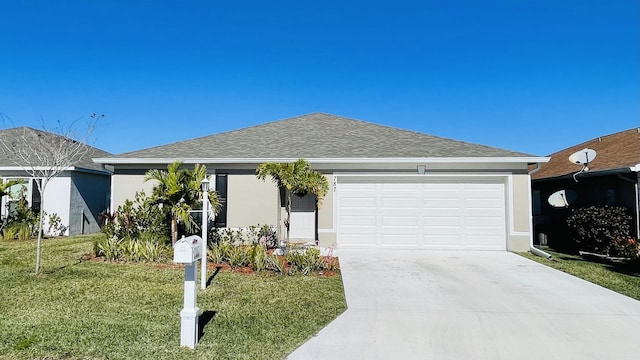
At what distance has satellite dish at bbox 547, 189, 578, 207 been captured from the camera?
11.4m

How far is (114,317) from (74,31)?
1189 centimetres

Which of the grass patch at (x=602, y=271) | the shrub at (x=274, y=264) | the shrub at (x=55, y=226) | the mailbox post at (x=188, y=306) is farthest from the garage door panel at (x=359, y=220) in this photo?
the shrub at (x=55, y=226)

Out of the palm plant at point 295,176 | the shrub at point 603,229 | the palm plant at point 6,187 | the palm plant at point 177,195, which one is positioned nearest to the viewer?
the palm plant at point 177,195

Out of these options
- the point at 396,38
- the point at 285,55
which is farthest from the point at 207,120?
the point at 396,38

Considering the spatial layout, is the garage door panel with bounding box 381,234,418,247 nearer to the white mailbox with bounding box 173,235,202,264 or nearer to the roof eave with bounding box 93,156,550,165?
the roof eave with bounding box 93,156,550,165

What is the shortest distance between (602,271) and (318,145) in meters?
8.10

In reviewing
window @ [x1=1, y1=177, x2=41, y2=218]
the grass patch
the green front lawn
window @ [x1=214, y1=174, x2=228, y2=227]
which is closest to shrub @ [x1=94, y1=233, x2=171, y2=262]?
the green front lawn

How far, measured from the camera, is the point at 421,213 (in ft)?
36.1

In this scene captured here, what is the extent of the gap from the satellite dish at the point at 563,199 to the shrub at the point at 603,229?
96 centimetres

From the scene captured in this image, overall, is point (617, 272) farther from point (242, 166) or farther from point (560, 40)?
point (242, 166)

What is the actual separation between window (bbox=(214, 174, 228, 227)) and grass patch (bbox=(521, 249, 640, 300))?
8659mm

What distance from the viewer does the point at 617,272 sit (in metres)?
7.94

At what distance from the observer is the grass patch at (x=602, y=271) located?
6625mm

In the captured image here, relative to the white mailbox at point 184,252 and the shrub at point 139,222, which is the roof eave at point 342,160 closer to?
the shrub at point 139,222
